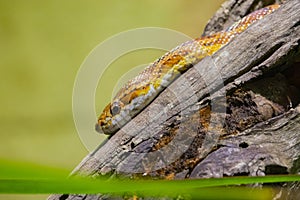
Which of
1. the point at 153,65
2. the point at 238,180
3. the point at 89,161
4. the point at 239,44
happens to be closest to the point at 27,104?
the point at 153,65

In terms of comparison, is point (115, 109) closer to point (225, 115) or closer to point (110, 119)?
point (110, 119)

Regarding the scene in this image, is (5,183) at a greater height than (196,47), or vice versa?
(196,47)

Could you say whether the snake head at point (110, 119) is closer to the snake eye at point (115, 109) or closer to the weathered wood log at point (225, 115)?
the snake eye at point (115, 109)

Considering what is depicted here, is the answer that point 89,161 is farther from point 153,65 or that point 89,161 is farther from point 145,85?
point 153,65

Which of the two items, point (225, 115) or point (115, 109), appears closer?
point (225, 115)

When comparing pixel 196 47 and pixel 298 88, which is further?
pixel 196 47

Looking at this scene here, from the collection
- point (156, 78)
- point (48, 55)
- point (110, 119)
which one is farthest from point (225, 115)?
point (48, 55)
